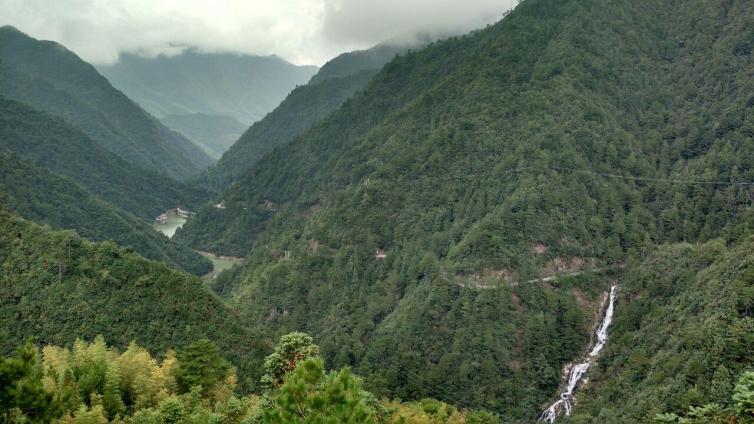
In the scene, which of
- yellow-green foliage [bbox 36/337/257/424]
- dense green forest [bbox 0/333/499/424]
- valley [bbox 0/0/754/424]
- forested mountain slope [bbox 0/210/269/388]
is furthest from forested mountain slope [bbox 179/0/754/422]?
yellow-green foliage [bbox 36/337/257/424]

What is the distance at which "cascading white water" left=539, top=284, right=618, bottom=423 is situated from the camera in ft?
212

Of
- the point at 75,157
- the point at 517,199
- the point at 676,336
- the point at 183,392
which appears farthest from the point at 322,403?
the point at 75,157

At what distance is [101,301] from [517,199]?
58570 mm

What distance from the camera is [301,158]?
521ft

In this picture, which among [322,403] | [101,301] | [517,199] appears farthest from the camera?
[517,199]

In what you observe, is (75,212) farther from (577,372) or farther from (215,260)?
(577,372)

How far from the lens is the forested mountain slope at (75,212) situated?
10500 centimetres

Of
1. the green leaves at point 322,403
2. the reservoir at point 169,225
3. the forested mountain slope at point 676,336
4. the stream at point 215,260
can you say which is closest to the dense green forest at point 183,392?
the green leaves at point 322,403

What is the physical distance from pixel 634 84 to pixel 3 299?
4281 inches

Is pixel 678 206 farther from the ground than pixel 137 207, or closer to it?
closer to it

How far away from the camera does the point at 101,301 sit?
55969 millimetres

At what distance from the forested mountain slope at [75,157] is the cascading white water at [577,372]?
153 m

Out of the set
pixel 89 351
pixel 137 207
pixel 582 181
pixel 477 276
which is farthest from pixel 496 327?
pixel 137 207

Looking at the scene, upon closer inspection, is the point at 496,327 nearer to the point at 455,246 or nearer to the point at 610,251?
the point at 455,246
